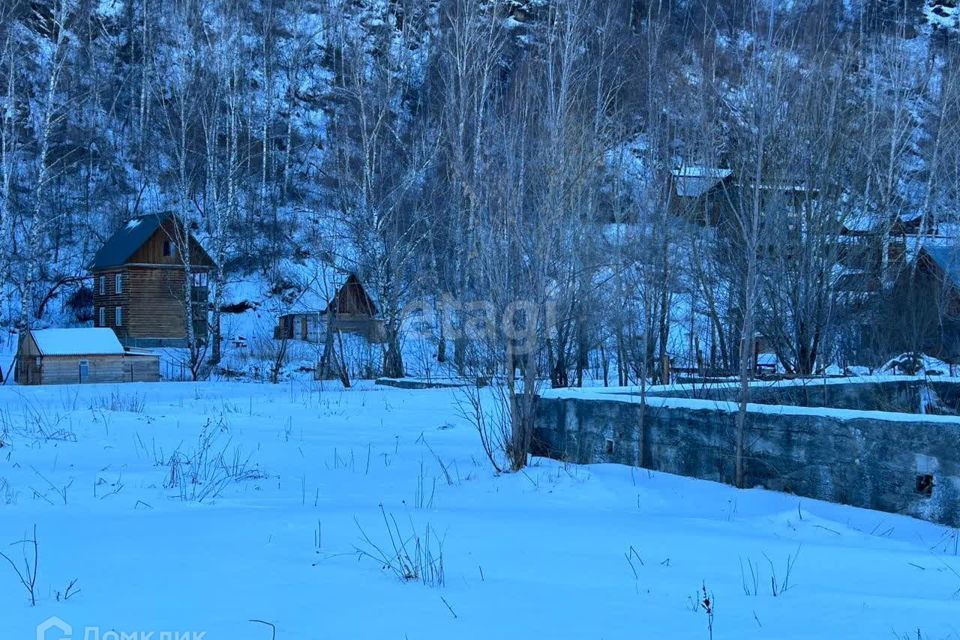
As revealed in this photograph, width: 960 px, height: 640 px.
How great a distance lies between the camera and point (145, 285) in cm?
3462

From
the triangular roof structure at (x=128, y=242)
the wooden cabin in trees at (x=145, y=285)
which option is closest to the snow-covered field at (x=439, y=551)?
the triangular roof structure at (x=128, y=242)

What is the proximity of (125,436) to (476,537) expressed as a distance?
6.24 m

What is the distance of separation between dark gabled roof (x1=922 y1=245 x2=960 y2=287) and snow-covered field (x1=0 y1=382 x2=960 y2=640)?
18.9 meters

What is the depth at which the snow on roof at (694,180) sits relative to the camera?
2088 cm

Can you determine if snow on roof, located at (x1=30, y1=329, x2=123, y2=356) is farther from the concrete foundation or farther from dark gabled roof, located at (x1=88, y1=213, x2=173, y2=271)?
the concrete foundation

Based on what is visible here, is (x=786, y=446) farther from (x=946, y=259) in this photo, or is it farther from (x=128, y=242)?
(x=128, y=242)

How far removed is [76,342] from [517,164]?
66.3 ft

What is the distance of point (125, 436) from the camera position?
998cm

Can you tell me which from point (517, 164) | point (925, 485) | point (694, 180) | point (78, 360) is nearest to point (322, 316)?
point (78, 360)

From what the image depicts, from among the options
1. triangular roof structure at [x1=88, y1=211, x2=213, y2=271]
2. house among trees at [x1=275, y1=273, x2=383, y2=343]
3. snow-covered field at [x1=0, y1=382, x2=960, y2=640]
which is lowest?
snow-covered field at [x1=0, y1=382, x2=960, y2=640]

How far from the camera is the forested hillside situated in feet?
32.0

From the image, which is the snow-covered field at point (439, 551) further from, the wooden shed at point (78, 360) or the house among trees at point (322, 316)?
the house among trees at point (322, 316)

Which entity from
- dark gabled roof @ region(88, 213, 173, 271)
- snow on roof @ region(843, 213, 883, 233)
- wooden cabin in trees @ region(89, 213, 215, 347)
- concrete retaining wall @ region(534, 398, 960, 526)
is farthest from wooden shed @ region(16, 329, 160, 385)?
concrete retaining wall @ region(534, 398, 960, 526)

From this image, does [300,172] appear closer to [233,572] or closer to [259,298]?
[259,298]
